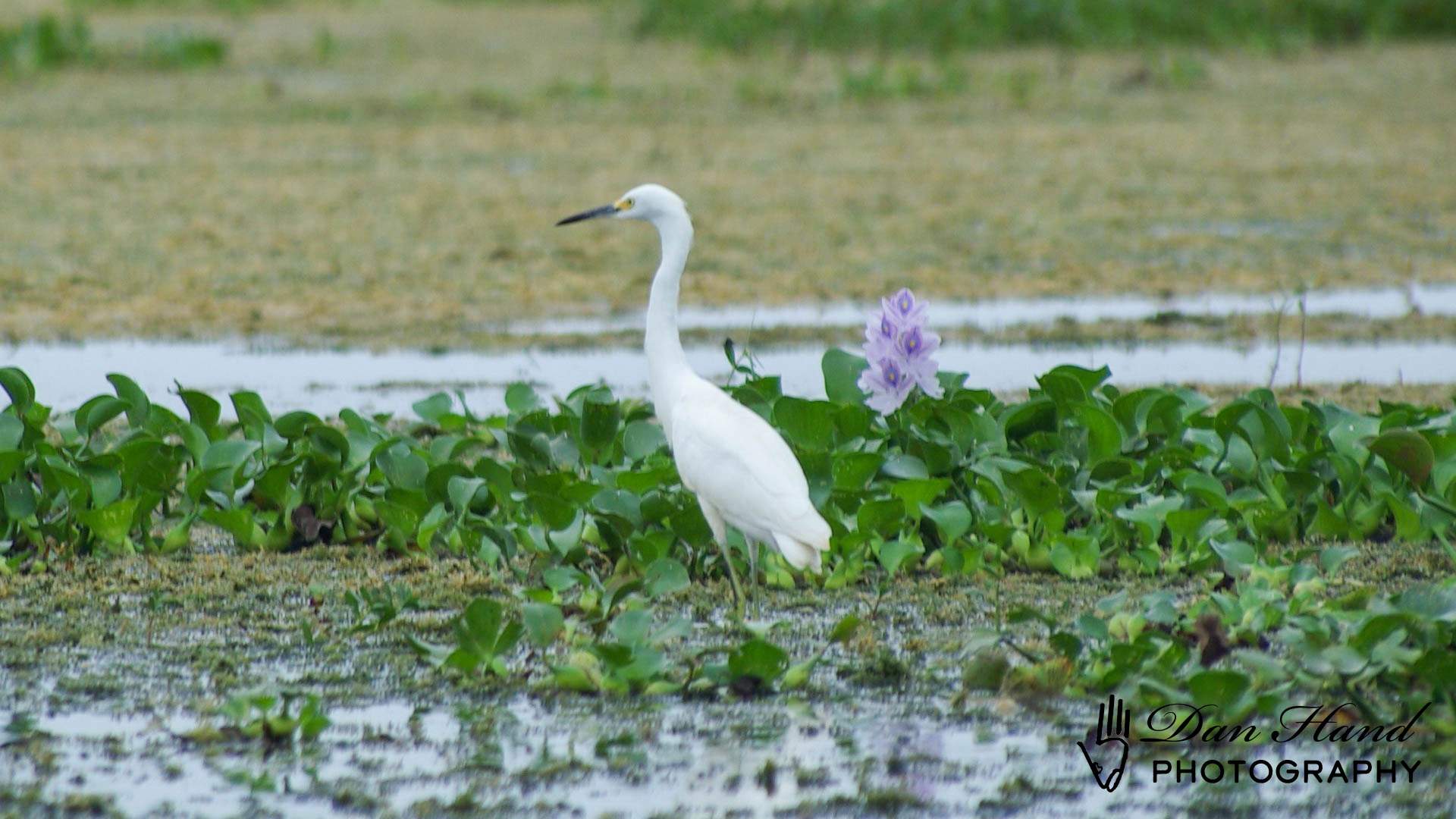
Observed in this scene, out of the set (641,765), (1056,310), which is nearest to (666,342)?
(641,765)

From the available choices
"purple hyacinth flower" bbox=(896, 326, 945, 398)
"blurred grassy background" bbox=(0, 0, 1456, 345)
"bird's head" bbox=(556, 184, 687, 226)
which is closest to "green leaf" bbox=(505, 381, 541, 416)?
"bird's head" bbox=(556, 184, 687, 226)

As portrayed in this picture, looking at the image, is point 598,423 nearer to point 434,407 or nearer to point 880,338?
point 434,407

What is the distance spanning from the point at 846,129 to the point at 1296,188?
400 centimetres

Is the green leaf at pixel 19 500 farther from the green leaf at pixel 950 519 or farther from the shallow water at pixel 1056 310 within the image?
A: the shallow water at pixel 1056 310

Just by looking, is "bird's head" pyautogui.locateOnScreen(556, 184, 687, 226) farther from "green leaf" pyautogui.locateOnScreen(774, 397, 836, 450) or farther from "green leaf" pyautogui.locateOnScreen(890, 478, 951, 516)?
"green leaf" pyautogui.locateOnScreen(890, 478, 951, 516)

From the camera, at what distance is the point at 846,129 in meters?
15.6

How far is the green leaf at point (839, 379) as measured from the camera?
5.89 metres

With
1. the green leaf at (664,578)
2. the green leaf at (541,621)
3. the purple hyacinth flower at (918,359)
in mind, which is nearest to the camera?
the green leaf at (541,621)

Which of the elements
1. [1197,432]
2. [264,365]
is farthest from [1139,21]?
[1197,432]

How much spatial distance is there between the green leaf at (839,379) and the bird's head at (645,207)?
850mm

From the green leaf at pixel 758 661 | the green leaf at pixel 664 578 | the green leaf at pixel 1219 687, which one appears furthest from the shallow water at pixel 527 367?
the green leaf at pixel 1219 687

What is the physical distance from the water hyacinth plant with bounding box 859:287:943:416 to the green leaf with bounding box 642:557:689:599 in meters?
0.91

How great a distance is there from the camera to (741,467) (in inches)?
182

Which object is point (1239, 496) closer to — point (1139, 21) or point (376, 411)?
point (376, 411)
